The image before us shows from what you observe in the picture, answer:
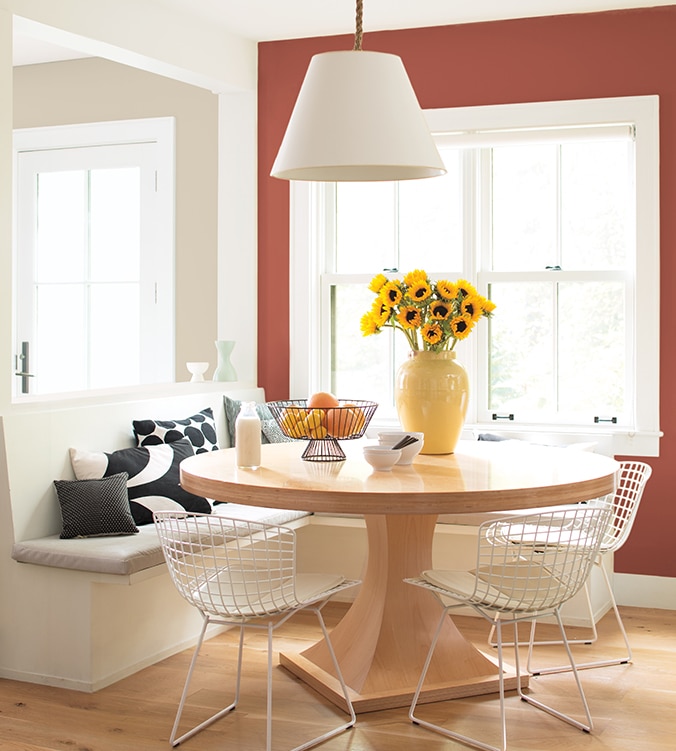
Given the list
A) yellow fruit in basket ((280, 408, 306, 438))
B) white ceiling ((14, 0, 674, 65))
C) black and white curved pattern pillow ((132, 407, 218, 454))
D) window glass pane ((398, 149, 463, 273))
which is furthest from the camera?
window glass pane ((398, 149, 463, 273))

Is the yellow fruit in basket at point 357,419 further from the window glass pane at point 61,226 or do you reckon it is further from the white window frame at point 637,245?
the window glass pane at point 61,226

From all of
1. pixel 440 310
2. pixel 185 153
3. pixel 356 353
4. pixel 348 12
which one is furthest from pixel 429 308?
pixel 185 153

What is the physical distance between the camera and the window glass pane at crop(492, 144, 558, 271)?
16.2ft

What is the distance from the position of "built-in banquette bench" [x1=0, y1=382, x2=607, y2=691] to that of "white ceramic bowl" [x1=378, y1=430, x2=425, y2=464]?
919 mm

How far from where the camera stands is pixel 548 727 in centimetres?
323

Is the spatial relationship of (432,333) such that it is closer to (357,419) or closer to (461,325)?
(461,325)

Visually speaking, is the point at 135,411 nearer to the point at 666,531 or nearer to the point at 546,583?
the point at 546,583

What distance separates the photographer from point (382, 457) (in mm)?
3176

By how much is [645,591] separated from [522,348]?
1.27m

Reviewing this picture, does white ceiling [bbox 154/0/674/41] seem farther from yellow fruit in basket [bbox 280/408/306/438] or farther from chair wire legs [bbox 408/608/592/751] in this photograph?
chair wire legs [bbox 408/608/592/751]

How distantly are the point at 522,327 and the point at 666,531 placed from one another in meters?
1.16

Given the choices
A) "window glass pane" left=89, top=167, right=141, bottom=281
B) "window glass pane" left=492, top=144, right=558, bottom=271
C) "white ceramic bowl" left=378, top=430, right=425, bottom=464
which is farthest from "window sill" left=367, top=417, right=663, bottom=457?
"window glass pane" left=89, top=167, right=141, bottom=281

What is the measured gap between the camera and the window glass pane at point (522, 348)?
4973 mm

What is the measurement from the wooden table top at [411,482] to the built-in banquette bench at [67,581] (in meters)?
0.54
